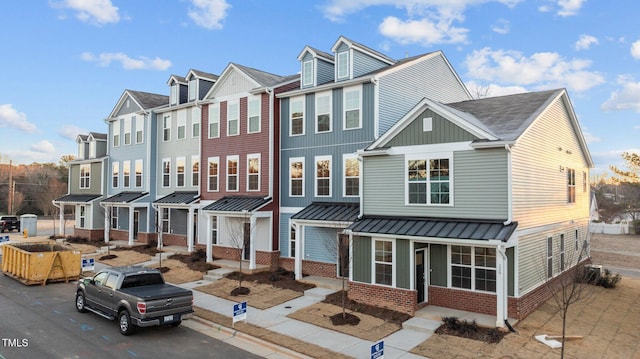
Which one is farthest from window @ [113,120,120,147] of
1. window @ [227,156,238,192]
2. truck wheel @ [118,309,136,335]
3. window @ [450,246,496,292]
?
window @ [450,246,496,292]

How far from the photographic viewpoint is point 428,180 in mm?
15898

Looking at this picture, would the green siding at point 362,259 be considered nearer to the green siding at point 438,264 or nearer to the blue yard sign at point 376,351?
the green siding at point 438,264

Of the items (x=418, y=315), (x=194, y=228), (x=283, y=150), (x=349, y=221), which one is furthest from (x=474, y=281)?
(x=194, y=228)

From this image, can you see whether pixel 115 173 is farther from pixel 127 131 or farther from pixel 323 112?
pixel 323 112

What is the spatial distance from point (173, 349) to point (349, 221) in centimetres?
900

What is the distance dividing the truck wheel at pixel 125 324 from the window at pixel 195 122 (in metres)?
17.5

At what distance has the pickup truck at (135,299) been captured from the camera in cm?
1272

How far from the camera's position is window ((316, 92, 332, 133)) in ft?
71.1

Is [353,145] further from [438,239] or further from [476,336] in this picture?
[476,336]

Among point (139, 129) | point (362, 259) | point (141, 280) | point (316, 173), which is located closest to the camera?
point (141, 280)

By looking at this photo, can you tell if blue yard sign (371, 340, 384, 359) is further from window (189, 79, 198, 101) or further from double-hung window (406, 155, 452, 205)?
window (189, 79, 198, 101)

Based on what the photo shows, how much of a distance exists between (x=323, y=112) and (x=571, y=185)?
12.8 m

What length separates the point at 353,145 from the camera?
20.6 metres

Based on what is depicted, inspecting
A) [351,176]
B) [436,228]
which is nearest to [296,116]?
[351,176]
